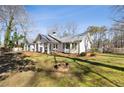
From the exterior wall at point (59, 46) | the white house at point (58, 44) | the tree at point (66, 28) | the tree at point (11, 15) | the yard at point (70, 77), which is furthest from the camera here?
the white house at point (58, 44)

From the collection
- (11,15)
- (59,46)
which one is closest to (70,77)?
(11,15)

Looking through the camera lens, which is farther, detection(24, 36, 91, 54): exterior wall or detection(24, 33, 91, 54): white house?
detection(24, 33, 91, 54): white house

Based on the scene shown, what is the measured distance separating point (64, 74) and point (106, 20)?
6.41 feet

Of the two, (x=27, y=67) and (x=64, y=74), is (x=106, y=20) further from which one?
(x=27, y=67)

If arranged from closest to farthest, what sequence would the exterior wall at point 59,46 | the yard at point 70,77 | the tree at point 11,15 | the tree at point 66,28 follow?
the yard at point 70,77
the tree at point 11,15
the tree at point 66,28
the exterior wall at point 59,46

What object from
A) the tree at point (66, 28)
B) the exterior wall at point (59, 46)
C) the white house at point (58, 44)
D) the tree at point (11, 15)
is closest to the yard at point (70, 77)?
the tree at point (66, 28)

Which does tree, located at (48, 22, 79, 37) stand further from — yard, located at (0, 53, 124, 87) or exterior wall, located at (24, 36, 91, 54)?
exterior wall, located at (24, 36, 91, 54)

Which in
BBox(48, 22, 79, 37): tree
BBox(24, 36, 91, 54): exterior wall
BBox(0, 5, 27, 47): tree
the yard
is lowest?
the yard

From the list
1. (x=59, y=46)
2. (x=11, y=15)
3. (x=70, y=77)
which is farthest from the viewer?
(x=59, y=46)

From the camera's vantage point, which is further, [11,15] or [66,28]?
[66,28]

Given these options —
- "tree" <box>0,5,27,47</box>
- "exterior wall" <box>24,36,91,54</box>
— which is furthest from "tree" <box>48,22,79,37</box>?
"exterior wall" <box>24,36,91,54</box>

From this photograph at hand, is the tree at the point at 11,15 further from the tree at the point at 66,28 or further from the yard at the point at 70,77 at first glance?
the yard at the point at 70,77

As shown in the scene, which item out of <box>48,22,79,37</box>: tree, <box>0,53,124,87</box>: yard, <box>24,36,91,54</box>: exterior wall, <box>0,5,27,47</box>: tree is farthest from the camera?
<box>24,36,91,54</box>: exterior wall

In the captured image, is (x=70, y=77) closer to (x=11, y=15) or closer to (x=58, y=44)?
(x=11, y=15)
